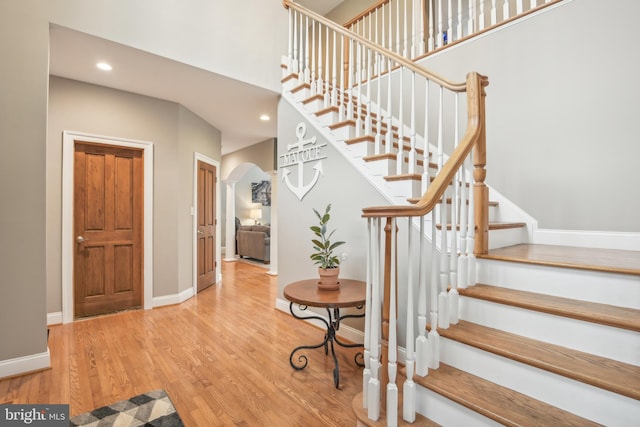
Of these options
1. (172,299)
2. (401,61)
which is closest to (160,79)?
(401,61)

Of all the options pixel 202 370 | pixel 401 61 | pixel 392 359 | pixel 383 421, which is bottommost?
pixel 202 370

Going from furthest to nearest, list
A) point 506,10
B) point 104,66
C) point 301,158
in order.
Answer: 1. point 301,158
2. point 104,66
3. point 506,10

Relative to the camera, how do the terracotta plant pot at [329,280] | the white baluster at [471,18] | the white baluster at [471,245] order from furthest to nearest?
the white baluster at [471,18]
the terracotta plant pot at [329,280]
the white baluster at [471,245]

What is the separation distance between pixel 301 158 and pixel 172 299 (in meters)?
2.51

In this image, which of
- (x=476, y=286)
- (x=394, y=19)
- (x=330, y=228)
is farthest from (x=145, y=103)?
(x=476, y=286)

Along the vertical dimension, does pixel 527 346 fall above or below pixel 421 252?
below

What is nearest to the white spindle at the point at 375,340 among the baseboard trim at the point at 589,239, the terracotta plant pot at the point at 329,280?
the terracotta plant pot at the point at 329,280

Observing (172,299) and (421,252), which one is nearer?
(421,252)

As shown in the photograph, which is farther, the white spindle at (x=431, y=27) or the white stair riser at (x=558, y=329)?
the white spindle at (x=431, y=27)

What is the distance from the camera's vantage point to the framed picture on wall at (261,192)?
369 inches

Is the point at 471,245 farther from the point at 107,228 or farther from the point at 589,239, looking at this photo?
the point at 107,228

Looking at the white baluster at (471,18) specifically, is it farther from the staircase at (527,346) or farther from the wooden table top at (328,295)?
the wooden table top at (328,295)

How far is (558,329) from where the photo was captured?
1.38 meters

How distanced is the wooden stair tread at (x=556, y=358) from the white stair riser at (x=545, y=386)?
37mm
